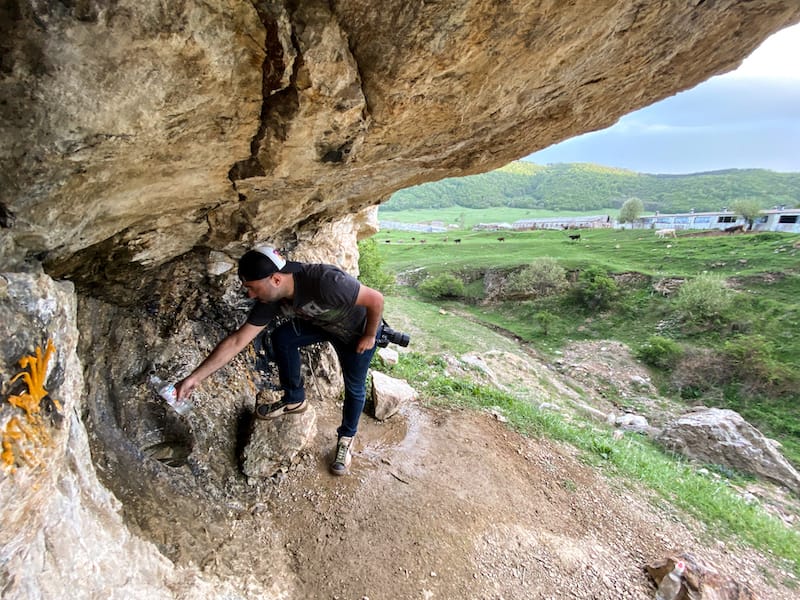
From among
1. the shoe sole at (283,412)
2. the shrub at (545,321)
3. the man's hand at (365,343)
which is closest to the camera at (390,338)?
the man's hand at (365,343)

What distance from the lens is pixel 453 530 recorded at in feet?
15.3

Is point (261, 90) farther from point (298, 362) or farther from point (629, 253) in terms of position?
point (629, 253)

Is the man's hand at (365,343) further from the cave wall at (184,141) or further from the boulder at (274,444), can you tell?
the cave wall at (184,141)

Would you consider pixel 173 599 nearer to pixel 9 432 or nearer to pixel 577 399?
pixel 9 432

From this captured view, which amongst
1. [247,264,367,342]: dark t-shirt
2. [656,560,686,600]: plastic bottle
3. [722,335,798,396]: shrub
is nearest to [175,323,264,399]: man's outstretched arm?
[247,264,367,342]: dark t-shirt

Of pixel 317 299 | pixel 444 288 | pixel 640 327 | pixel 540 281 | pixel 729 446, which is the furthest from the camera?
pixel 444 288

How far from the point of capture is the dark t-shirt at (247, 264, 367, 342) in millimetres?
4160

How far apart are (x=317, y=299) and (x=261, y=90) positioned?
80.8 inches

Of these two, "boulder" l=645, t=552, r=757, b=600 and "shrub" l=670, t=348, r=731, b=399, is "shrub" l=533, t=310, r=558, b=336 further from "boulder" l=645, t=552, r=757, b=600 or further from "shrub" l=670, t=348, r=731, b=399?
"boulder" l=645, t=552, r=757, b=600

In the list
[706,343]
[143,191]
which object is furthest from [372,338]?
Result: [706,343]

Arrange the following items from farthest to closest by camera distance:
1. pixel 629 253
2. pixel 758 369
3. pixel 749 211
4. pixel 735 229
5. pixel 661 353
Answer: pixel 749 211 < pixel 735 229 < pixel 629 253 < pixel 661 353 < pixel 758 369

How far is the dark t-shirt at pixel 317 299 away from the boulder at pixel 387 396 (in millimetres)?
2806

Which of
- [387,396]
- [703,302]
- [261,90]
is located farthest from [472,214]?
[261,90]

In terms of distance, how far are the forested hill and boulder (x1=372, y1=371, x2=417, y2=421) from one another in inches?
3290
